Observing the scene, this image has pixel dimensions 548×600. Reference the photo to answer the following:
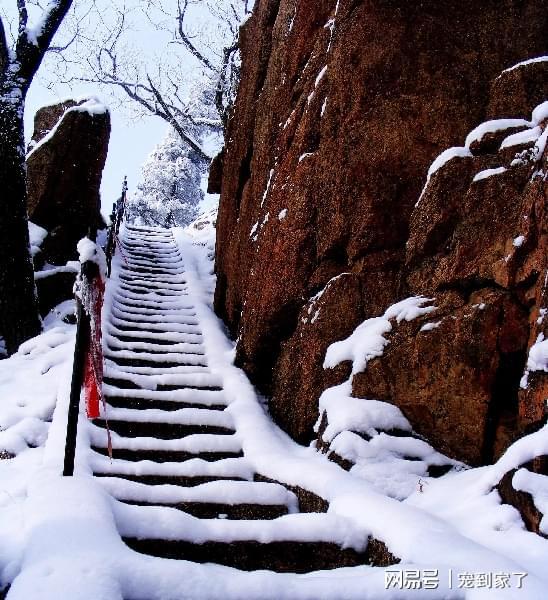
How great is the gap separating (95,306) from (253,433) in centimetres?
204

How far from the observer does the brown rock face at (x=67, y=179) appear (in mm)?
10875

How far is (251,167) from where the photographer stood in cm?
800

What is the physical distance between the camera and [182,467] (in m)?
3.93

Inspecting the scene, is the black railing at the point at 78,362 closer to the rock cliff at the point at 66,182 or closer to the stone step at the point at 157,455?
the stone step at the point at 157,455

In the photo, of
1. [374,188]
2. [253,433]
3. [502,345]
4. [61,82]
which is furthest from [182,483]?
[61,82]

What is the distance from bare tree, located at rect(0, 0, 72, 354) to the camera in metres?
7.34

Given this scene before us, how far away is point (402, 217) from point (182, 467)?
2887 millimetres

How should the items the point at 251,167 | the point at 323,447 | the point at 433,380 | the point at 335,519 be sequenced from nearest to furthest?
the point at 335,519 → the point at 433,380 → the point at 323,447 → the point at 251,167

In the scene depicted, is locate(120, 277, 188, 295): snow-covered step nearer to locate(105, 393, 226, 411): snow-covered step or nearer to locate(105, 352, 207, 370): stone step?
locate(105, 352, 207, 370): stone step

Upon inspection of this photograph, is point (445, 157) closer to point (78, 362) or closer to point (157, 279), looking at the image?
point (78, 362)

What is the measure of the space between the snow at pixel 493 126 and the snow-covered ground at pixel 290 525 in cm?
156

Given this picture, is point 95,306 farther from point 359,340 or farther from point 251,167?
point 251,167

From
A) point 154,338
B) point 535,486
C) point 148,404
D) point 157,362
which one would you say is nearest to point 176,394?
point 148,404

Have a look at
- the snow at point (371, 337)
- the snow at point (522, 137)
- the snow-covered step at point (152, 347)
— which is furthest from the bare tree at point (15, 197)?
the snow at point (522, 137)
